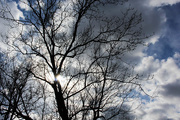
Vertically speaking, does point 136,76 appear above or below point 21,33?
below

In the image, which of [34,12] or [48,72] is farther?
[48,72]

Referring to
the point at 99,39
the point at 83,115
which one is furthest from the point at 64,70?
the point at 83,115

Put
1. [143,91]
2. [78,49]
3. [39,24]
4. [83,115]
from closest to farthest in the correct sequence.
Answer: [143,91], [39,24], [78,49], [83,115]

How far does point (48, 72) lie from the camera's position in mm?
6145

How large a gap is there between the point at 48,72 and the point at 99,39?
2970 mm

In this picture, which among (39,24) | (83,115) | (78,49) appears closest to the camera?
(39,24)

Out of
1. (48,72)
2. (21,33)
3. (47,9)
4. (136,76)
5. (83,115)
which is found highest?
(47,9)

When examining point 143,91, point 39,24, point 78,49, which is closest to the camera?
point 143,91

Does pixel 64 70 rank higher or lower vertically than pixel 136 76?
higher

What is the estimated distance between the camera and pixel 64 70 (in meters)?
6.69

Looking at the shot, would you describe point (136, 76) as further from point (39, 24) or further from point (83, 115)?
point (39, 24)

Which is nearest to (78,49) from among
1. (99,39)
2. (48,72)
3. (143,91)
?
(99,39)

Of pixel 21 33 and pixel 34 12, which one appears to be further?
pixel 21 33

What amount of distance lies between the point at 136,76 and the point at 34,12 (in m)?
5.43
